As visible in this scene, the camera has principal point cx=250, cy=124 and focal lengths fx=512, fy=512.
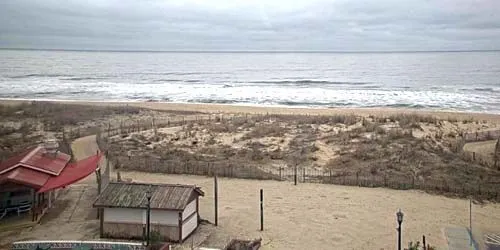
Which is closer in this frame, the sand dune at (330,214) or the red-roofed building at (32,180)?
the sand dune at (330,214)

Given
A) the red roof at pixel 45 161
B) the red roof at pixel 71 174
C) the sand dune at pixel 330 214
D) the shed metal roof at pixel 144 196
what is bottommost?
the sand dune at pixel 330 214

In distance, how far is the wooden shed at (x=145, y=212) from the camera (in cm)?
1446

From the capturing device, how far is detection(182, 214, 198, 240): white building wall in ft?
48.2

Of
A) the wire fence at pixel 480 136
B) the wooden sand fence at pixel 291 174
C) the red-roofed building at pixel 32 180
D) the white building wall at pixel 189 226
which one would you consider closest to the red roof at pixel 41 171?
the red-roofed building at pixel 32 180

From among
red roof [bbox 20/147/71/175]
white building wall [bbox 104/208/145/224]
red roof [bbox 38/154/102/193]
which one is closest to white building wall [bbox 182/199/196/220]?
white building wall [bbox 104/208/145/224]

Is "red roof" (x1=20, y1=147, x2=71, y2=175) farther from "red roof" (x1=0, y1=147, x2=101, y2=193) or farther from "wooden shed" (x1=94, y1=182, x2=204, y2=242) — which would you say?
"wooden shed" (x1=94, y1=182, x2=204, y2=242)

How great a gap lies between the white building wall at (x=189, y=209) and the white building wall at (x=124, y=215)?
1200mm

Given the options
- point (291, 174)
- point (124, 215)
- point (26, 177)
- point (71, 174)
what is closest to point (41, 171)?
point (26, 177)

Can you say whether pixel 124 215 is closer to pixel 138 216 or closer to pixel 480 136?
pixel 138 216

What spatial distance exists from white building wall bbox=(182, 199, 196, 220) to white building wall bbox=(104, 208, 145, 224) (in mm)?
1200

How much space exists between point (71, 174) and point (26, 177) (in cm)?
140

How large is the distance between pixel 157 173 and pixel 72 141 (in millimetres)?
8109

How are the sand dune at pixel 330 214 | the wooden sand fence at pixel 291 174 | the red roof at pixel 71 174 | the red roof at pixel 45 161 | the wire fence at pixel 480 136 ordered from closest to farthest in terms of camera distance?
the sand dune at pixel 330 214 → the red roof at pixel 71 174 → the red roof at pixel 45 161 → the wooden sand fence at pixel 291 174 → the wire fence at pixel 480 136

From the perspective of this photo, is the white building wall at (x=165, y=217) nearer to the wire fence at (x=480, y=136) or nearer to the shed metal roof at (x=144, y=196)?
the shed metal roof at (x=144, y=196)
